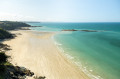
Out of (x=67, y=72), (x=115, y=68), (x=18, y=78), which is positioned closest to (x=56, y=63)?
(x=67, y=72)

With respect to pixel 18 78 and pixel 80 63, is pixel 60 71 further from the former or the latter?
pixel 18 78

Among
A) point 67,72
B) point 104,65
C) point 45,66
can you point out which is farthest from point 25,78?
point 104,65

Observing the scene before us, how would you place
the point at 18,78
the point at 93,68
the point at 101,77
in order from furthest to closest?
the point at 93,68 → the point at 101,77 → the point at 18,78

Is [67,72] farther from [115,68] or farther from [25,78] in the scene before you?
[115,68]

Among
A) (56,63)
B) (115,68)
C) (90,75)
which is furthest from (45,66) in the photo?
(115,68)

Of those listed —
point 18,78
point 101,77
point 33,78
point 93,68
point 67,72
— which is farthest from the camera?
point 93,68

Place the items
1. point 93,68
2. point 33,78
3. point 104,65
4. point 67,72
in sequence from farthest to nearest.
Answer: point 104,65 < point 93,68 < point 67,72 < point 33,78

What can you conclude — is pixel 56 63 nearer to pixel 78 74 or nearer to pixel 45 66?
pixel 45 66

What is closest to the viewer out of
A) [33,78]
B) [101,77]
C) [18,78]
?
[18,78]

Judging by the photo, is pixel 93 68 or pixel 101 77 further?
pixel 93 68

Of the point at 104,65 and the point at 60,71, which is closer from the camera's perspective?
the point at 60,71
